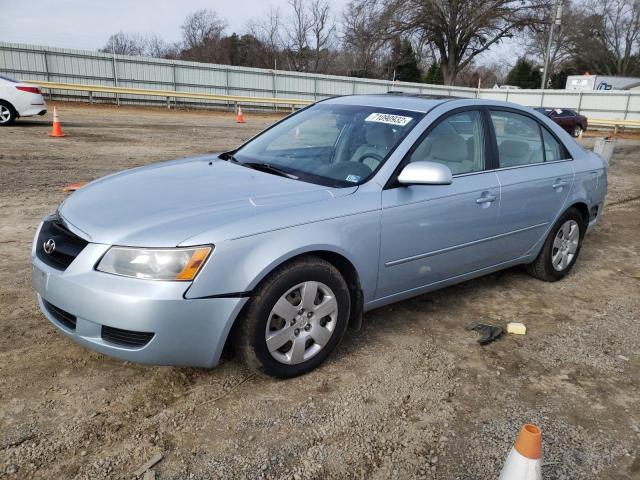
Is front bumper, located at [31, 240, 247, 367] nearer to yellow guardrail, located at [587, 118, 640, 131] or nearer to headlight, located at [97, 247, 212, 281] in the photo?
headlight, located at [97, 247, 212, 281]

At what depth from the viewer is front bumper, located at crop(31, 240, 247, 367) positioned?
254 centimetres

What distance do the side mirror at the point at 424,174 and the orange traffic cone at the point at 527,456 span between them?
65.7 inches

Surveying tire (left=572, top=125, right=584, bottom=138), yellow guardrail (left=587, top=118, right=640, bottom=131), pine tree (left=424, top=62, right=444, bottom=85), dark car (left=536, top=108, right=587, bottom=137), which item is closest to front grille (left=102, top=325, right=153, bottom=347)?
dark car (left=536, top=108, right=587, bottom=137)

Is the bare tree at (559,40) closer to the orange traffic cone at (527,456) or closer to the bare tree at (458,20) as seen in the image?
the bare tree at (458,20)

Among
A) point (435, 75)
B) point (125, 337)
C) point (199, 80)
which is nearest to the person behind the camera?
point (125, 337)

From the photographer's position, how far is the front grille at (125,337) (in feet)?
8.54

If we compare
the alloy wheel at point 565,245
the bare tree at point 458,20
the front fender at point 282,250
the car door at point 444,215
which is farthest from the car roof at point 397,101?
the bare tree at point 458,20

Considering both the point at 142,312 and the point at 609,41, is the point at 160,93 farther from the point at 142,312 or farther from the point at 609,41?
the point at 609,41

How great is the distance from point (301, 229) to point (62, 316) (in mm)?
1318

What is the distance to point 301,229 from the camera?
113 inches

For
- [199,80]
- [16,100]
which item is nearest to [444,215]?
[16,100]

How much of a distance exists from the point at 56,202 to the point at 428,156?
503 cm

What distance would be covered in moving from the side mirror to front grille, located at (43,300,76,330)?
1975 mm

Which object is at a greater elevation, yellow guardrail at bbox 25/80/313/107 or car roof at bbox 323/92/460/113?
car roof at bbox 323/92/460/113
